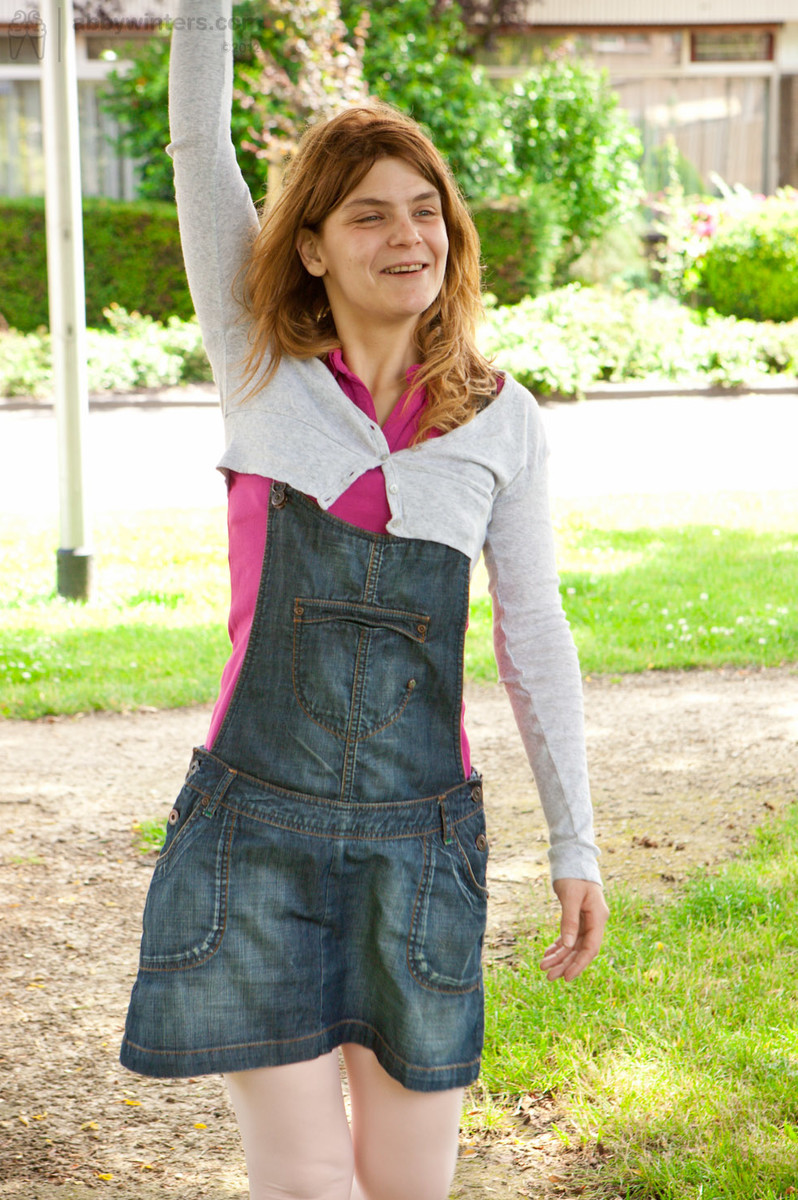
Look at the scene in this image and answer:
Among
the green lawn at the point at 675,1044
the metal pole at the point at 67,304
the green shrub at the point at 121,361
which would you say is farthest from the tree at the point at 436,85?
the green lawn at the point at 675,1044

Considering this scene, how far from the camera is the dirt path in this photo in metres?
2.87

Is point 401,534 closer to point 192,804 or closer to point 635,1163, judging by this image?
point 192,804

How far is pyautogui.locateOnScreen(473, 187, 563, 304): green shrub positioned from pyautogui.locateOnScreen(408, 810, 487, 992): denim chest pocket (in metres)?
15.3

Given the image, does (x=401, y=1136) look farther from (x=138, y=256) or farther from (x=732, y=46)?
(x=732, y=46)

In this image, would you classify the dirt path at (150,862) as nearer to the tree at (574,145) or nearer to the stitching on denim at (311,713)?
the stitching on denim at (311,713)

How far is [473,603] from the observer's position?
7.25 metres

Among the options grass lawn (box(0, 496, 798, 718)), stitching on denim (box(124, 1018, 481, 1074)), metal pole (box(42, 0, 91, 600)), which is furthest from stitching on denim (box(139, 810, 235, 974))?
metal pole (box(42, 0, 91, 600))

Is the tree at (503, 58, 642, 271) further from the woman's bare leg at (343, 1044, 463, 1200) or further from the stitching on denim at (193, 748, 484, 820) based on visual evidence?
the woman's bare leg at (343, 1044, 463, 1200)

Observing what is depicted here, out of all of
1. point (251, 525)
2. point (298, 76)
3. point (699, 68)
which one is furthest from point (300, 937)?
point (699, 68)

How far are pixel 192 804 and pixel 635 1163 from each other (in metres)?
1.35

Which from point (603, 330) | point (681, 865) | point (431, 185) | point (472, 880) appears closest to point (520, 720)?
point (472, 880)

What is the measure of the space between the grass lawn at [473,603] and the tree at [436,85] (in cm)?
969

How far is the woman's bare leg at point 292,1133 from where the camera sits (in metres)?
1.90

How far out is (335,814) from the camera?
1920 mm
